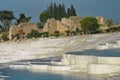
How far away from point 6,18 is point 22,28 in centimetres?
1194

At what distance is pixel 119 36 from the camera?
53250mm

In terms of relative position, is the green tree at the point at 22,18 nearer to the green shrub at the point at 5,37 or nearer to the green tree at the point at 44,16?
the green tree at the point at 44,16

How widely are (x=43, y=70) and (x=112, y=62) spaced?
24.3 feet

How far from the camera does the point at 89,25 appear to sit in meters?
61.7

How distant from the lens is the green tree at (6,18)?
3081 inches

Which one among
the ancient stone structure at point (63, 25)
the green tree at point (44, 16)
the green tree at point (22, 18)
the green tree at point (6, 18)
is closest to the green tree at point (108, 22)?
the ancient stone structure at point (63, 25)

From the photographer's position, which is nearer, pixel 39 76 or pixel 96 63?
pixel 96 63

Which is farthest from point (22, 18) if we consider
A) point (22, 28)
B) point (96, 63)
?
point (96, 63)

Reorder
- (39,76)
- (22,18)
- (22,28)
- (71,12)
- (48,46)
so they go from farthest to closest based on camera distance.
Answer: (22,18) < (71,12) < (22,28) < (48,46) < (39,76)

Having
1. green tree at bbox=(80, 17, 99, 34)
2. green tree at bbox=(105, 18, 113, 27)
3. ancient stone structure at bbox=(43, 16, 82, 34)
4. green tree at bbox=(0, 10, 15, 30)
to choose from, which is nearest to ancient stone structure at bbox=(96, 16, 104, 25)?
green tree at bbox=(105, 18, 113, 27)

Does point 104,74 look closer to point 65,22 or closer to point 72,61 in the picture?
point 72,61

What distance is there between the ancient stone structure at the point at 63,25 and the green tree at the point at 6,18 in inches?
556

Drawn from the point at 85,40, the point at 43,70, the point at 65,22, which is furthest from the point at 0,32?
the point at 43,70

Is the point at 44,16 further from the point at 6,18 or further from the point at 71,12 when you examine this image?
the point at 6,18
